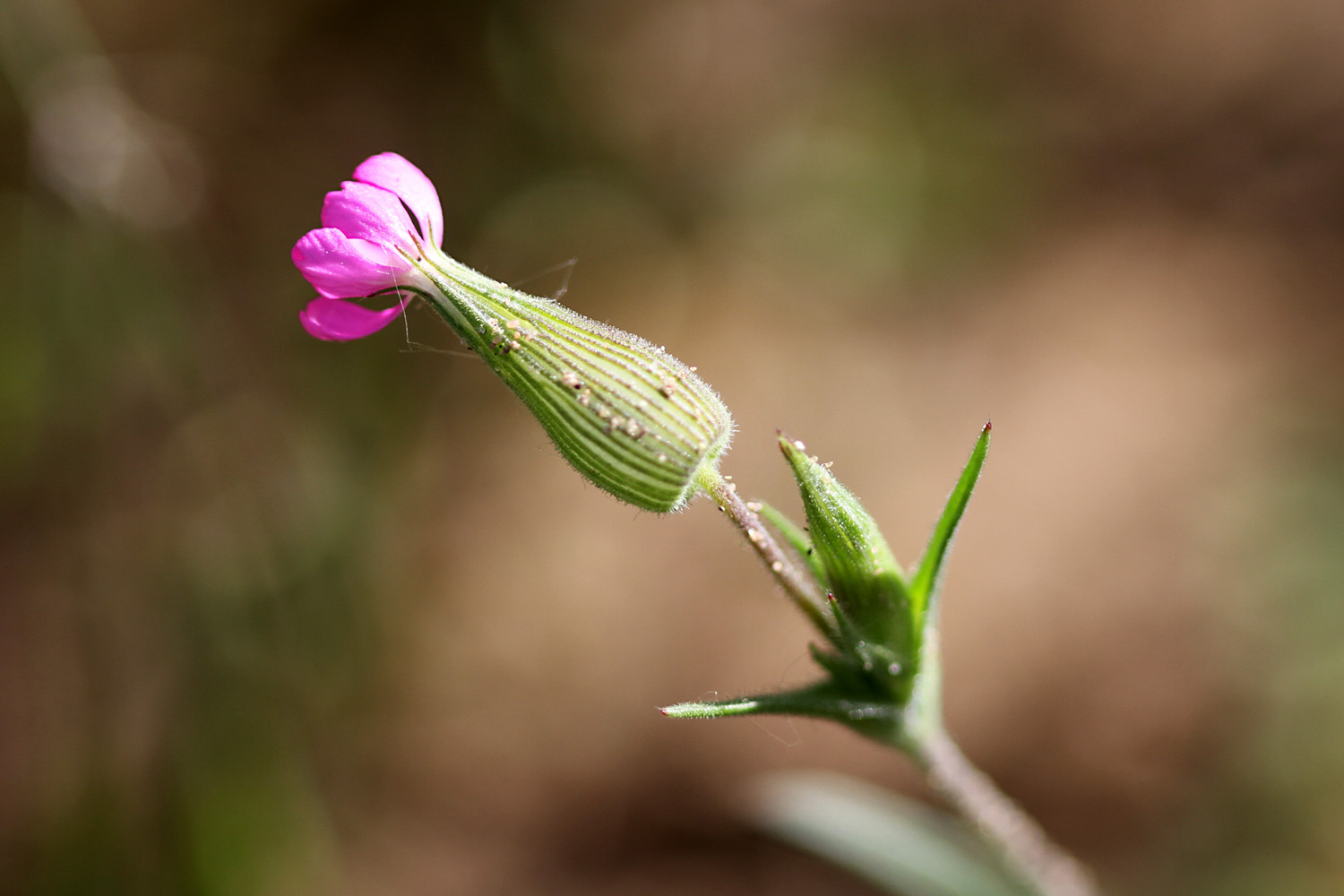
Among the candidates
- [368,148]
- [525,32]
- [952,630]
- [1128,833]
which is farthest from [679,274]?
[1128,833]

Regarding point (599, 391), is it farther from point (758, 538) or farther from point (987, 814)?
point (987, 814)

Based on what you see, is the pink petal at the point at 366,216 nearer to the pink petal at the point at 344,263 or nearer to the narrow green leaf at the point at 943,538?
the pink petal at the point at 344,263

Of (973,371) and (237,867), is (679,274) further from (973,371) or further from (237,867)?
(237,867)

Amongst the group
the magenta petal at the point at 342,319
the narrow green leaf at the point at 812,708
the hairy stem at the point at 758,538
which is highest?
the hairy stem at the point at 758,538

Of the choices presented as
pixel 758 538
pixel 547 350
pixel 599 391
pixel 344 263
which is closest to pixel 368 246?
pixel 344 263

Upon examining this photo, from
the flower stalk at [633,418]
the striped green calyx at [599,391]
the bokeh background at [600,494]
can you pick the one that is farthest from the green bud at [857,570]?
the bokeh background at [600,494]

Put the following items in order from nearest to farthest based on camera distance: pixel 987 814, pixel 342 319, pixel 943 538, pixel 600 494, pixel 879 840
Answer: pixel 943 538 < pixel 342 319 < pixel 987 814 < pixel 879 840 < pixel 600 494

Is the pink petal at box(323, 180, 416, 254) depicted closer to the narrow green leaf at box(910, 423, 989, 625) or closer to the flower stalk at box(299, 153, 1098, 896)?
the flower stalk at box(299, 153, 1098, 896)
